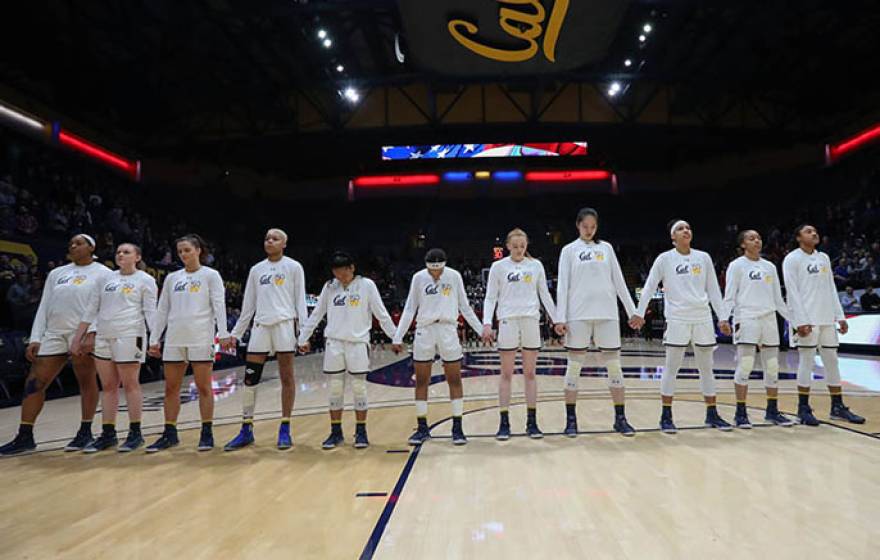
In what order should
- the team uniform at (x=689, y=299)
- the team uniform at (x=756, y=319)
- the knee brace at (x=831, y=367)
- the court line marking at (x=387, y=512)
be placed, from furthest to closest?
the knee brace at (x=831, y=367) < the team uniform at (x=756, y=319) < the team uniform at (x=689, y=299) < the court line marking at (x=387, y=512)

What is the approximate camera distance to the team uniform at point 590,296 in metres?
5.01

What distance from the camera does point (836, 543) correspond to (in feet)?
8.14

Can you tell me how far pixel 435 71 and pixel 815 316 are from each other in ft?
38.5

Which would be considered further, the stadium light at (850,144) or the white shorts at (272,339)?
the stadium light at (850,144)

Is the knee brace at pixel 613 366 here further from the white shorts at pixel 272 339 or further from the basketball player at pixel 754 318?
the white shorts at pixel 272 339

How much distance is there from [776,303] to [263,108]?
16.7 meters

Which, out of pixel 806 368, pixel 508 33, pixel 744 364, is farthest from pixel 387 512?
pixel 508 33

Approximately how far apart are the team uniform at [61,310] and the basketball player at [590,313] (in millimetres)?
4440

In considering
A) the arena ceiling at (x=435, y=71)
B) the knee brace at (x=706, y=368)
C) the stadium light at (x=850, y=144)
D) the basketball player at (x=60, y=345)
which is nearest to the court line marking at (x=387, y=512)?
the knee brace at (x=706, y=368)

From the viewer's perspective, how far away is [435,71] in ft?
48.1

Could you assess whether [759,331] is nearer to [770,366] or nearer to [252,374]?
[770,366]

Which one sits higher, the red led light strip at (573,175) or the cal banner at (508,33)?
the red led light strip at (573,175)

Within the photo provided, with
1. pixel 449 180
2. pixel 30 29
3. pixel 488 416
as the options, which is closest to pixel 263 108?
pixel 30 29

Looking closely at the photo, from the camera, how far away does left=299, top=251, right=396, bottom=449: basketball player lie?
4.83m
